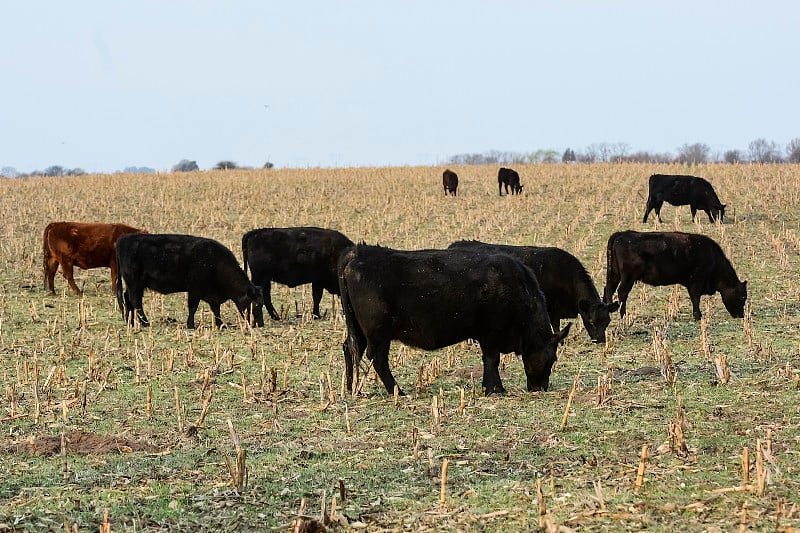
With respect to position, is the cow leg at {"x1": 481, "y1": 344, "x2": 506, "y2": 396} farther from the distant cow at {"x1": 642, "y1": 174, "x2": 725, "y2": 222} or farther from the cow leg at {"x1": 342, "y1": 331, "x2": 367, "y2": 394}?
the distant cow at {"x1": 642, "y1": 174, "x2": 725, "y2": 222}

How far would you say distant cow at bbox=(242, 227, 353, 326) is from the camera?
52.4ft

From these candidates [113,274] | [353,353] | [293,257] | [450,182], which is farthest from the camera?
[450,182]

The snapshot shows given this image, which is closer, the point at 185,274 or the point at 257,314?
the point at 257,314

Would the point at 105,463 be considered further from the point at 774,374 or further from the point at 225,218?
the point at 225,218

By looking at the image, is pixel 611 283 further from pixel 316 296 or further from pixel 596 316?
pixel 316 296

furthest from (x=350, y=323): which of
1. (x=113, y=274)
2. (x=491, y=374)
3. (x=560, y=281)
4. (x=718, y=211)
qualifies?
(x=718, y=211)

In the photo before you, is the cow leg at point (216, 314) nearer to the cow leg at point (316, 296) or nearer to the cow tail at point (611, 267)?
the cow leg at point (316, 296)

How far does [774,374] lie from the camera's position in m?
9.29

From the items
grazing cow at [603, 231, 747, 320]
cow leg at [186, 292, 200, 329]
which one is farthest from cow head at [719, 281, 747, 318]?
cow leg at [186, 292, 200, 329]

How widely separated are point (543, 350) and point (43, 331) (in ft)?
25.6

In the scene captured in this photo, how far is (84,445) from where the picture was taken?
7.58 m

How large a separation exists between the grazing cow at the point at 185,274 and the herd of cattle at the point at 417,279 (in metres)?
0.02

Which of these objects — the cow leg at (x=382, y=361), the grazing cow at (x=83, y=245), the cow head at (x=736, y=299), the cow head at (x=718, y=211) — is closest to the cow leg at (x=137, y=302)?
the grazing cow at (x=83, y=245)

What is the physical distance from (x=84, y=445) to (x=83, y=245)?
35.3 feet
